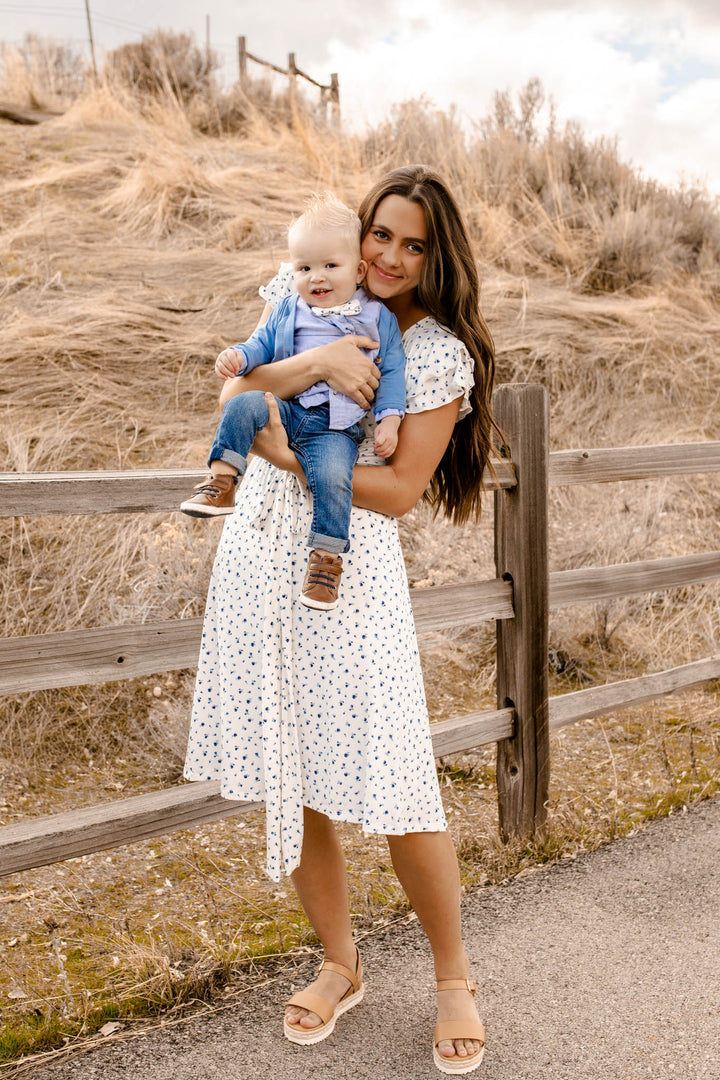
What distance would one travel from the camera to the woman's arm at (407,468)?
216 cm

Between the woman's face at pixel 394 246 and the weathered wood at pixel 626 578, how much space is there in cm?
168

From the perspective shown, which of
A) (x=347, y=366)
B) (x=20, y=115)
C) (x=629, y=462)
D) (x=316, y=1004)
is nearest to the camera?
(x=347, y=366)

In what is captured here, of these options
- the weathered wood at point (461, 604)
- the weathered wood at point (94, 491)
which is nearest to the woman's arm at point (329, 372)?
the weathered wood at point (94, 491)

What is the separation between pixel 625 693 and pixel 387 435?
2.23 m

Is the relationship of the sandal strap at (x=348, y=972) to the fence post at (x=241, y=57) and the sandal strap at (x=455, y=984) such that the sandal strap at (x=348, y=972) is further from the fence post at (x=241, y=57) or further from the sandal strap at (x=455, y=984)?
the fence post at (x=241, y=57)

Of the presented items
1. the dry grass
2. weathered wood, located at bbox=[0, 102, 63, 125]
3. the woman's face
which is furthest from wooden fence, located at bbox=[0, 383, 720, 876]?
weathered wood, located at bbox=[0, 102, 63, 125]

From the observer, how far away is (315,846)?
2.36m

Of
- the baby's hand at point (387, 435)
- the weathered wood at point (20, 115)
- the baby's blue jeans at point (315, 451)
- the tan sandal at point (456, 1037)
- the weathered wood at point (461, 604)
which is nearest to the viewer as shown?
the baby's blue jeans at point (315, 451)

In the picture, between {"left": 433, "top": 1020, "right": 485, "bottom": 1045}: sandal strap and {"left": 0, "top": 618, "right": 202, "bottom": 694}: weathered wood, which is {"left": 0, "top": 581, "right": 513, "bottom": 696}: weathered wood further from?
{"left": 433, "top": 1020, "right": 485, "bottom": 1045}: sandal strap

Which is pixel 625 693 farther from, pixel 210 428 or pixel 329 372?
pixel 210 428

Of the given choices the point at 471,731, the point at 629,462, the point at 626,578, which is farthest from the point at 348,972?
the point at 629,462

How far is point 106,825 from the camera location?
261 centimetres

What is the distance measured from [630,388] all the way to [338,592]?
616cm

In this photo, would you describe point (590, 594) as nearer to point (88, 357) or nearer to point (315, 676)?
point (315, 676)
